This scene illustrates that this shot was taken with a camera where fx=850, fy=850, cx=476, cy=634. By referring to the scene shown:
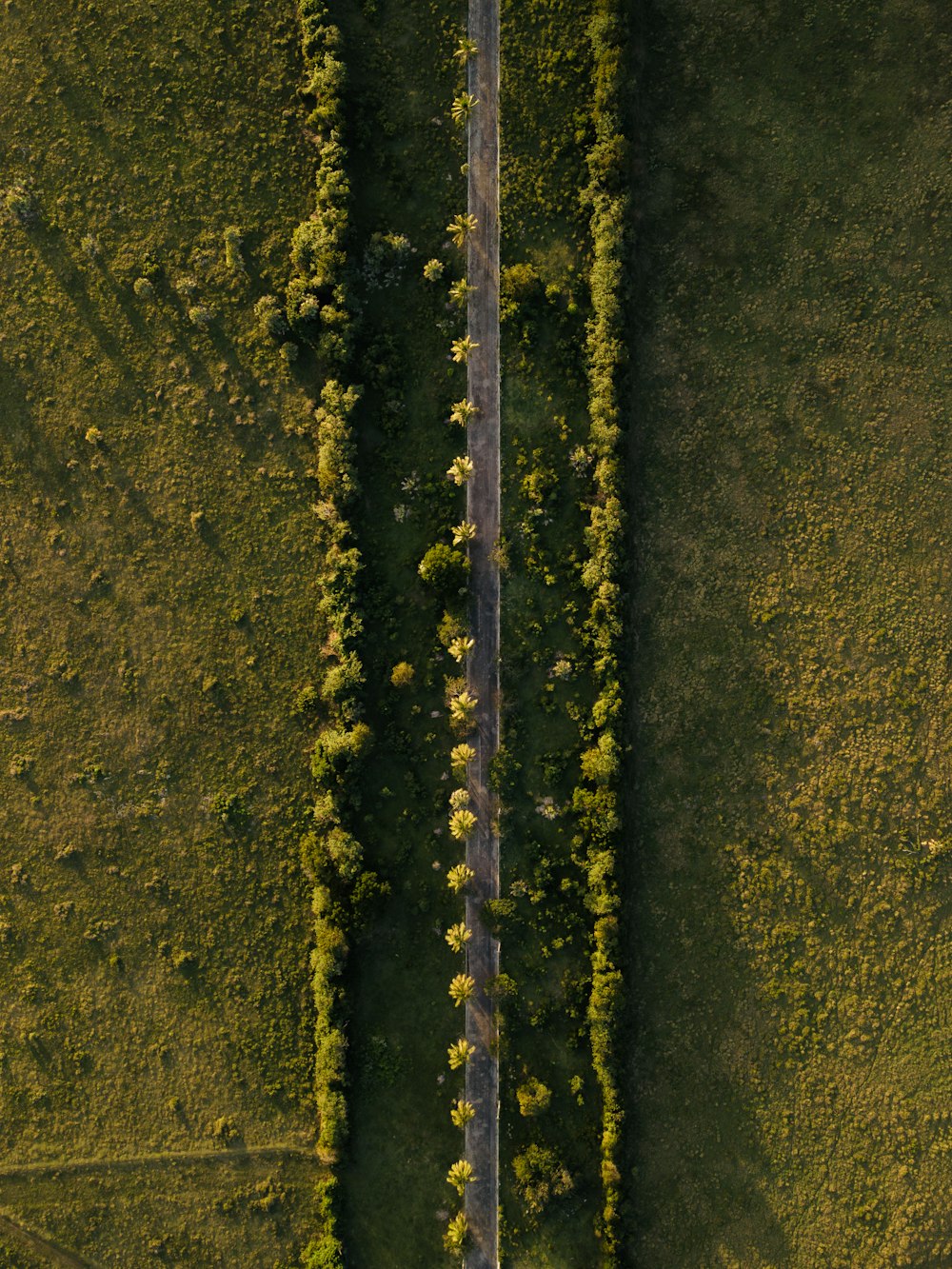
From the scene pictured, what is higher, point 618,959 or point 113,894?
point 113,894

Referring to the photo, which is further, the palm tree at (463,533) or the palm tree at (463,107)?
the palm tree at (463,533)

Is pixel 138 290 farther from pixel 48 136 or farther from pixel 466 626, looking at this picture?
pixel 466 626

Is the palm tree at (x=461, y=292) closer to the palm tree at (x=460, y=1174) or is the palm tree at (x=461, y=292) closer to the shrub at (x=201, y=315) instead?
the shrub at (x=201, y=315)

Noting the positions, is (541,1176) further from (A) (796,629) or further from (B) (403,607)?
(A) (796,629)

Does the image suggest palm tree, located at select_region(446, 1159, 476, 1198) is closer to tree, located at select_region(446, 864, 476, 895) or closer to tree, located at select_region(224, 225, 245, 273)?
tree, located at select_region(446, 864, 476, 895)

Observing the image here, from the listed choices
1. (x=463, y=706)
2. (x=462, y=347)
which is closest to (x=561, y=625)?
(x=463, y=706)

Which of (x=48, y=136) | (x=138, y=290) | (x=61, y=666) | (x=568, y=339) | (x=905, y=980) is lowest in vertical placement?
(x=905, y=980)

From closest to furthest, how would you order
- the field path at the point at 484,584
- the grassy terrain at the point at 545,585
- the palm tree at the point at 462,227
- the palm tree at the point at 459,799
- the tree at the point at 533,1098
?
1. the tree at the point at 533,1098
2. the palm tree at the point at 462,227
3. the palm tree at the point at 459,799
4. the grassy terrain at the point at 545,585
5. the field path at the point at 484,584

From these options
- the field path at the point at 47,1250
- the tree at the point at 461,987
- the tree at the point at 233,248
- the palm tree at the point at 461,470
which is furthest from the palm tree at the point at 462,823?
the tree at the point at 233,248

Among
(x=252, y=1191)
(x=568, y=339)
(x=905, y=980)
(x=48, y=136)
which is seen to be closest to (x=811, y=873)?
(x=905, y=980)
